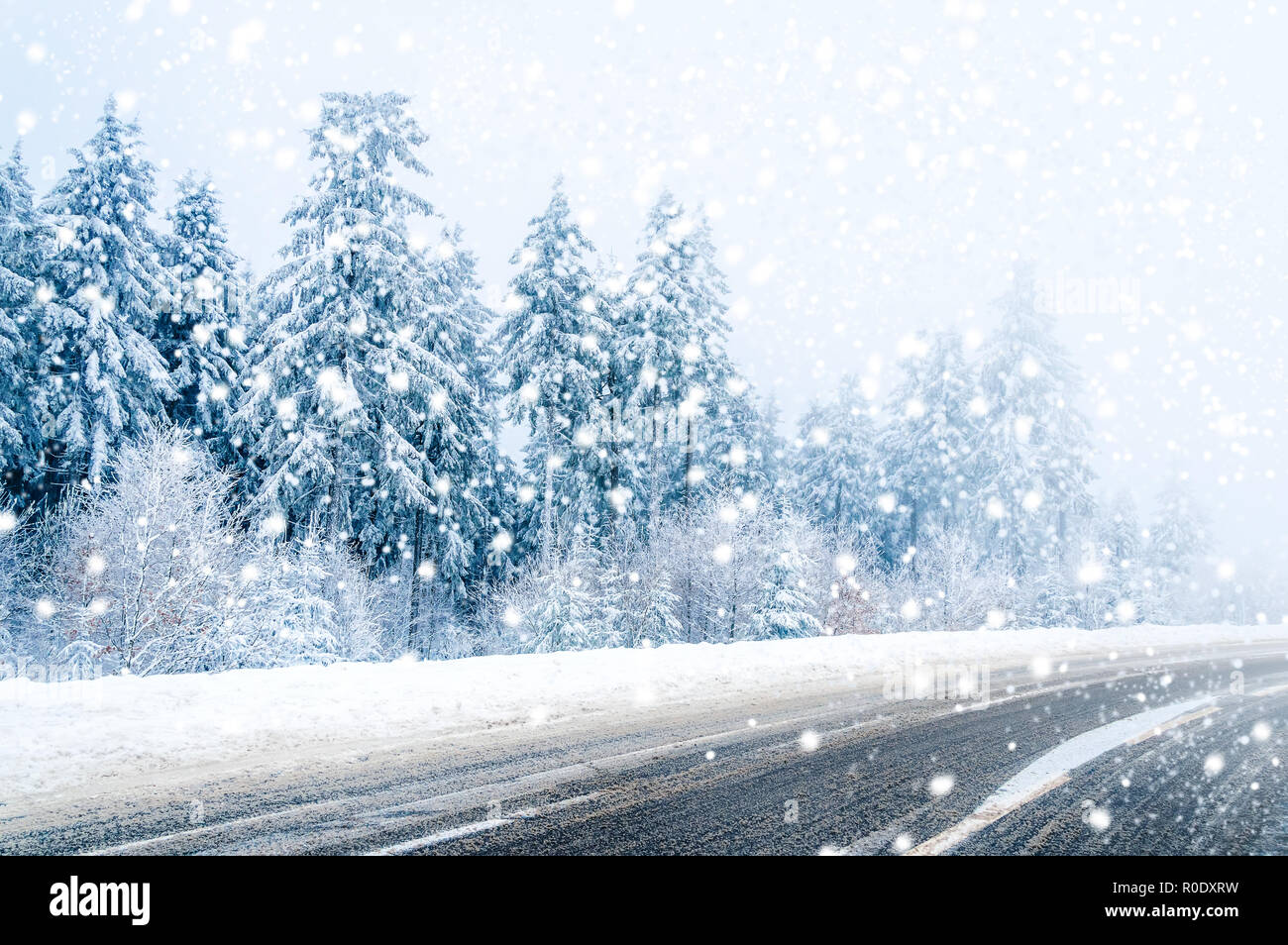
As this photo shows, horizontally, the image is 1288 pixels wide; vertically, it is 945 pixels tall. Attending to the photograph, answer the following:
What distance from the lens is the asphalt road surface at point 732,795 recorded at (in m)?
4.54

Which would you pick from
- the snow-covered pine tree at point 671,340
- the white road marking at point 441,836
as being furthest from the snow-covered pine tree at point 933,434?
the white road marking at point 441,836

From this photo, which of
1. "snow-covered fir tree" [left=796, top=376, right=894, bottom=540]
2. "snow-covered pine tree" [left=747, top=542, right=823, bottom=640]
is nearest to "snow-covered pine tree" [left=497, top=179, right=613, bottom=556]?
"snow-covered pine tree" [left=747, top=542, right=823, bottom=640]

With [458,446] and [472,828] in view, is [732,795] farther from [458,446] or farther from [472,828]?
[458,446]

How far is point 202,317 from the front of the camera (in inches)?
1093

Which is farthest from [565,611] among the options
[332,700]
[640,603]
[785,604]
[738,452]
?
[738,452]

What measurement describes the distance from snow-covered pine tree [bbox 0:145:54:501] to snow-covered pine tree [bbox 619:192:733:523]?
759 inches

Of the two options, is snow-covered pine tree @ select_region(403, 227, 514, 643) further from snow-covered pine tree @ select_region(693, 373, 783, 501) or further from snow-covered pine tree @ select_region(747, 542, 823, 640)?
snow-covered pine tree @ select_region(747, 542, 823, 640)

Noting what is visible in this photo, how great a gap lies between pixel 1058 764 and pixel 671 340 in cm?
2697

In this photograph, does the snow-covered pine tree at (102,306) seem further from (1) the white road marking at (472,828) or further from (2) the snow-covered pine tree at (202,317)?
(1) the white road marking at (472,828)

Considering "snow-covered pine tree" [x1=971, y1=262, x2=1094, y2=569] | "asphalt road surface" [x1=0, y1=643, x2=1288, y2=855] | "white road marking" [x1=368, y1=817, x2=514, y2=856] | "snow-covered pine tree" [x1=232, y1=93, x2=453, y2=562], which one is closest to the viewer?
"white road marking" [x1=368, y1=817, x2=514, y2=856]

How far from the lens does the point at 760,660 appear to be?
15.1 metres

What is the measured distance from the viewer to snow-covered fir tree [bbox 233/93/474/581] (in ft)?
77.6
